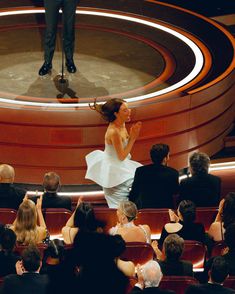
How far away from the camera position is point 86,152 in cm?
618

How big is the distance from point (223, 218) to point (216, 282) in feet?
3.01

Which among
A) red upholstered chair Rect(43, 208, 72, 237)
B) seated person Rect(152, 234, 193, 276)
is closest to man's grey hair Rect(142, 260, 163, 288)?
seated person Rect(152, 234, 193, 276)

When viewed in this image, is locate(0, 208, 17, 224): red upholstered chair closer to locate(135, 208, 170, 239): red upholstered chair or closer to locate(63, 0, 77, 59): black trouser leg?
locate(135, 208, 170, 239): red upholstered chair

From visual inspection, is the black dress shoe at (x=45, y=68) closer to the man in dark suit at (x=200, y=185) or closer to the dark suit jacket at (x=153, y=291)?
the man in dark suit at (x=200, y=185)

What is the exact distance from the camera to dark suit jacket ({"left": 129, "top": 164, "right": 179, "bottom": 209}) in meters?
5.29

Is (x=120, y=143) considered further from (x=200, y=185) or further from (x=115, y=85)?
(x=115, y=85)

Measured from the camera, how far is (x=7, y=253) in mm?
4199

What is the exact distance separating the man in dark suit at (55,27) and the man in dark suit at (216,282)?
10.7 feet

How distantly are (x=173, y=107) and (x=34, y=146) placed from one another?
1180 mm

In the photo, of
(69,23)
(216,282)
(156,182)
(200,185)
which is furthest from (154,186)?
(69,23)

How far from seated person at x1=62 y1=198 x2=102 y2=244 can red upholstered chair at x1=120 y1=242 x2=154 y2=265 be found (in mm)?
227

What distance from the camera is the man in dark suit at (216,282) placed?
384cm

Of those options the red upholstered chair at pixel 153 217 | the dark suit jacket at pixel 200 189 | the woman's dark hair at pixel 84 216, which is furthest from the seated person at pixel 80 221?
the dark suit jacket at pixel 200 189

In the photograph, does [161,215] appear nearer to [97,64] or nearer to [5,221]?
[5,221]
